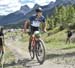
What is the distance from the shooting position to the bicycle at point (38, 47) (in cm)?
1418

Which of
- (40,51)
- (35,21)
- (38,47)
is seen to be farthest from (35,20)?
(40,51)

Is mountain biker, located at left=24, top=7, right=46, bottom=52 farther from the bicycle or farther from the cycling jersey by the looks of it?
the bicycle

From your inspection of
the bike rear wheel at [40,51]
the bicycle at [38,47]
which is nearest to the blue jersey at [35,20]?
the bicycle at [38,47]

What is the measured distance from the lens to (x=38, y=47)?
14570 mm

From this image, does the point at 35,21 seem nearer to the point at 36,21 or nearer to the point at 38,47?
the point at 36,21

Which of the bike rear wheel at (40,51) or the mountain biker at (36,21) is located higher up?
the mountain biker at (36,21)

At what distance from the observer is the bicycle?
1418 centimetres

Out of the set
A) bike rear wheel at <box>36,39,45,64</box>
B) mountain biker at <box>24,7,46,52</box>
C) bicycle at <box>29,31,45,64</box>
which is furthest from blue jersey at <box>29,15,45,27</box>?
bike rear wheel at <box>36,39,45,64</box>

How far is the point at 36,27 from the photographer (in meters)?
14.5

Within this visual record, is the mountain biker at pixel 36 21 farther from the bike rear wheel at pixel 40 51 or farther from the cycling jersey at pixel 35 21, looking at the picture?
the bike rear wheel at pixel 40 51

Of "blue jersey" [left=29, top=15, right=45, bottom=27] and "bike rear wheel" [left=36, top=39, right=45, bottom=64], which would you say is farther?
"blue jersey" [left=29, top=15, right=45, bottom=27]

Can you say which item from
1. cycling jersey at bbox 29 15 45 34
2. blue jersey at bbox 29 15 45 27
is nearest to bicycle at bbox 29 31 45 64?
cycling jersey at bbox 29 15 45 34

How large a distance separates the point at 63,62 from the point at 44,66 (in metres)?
1.21

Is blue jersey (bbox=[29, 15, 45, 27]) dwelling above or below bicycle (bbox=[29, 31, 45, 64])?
above
